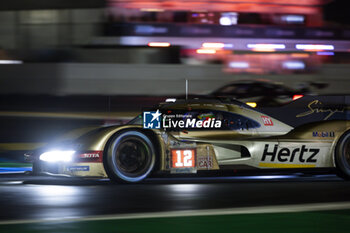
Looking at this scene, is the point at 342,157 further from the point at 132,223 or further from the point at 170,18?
the point at 170,18

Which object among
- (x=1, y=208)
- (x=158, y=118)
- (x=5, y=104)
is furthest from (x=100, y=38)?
(x=1, y=208)

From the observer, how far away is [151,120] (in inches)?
351

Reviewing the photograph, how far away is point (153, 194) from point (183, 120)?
1.44m

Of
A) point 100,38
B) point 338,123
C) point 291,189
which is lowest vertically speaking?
point 291,189

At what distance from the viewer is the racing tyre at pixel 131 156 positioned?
860cm

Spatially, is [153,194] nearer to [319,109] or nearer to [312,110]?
[312,110]

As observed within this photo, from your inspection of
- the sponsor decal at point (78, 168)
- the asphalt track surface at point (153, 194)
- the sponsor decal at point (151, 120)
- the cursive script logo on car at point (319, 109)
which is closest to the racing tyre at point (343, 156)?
the asphalt track surface at point (153, 194)

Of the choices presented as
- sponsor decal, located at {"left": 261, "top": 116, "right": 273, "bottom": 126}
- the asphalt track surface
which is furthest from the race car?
the asphalt track surface

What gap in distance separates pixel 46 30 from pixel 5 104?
28.5 ft

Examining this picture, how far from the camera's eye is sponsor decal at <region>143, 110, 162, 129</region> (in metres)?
8.85

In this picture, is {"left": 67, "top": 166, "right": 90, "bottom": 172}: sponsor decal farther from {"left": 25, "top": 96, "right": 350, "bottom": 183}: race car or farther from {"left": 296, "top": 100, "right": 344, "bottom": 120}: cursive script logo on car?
{"left": 296, "top": 100, "right": 344, "bottom": 120}: cursive script logo on car

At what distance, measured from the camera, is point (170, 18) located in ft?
89.2

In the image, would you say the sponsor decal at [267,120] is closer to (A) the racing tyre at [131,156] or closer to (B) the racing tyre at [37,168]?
(A) the racing tyre at [131,156]

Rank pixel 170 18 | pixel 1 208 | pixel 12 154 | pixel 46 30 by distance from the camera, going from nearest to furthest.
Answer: pixel 1 208, pixel 12 154, pixel 170 18, pixel 46 30
